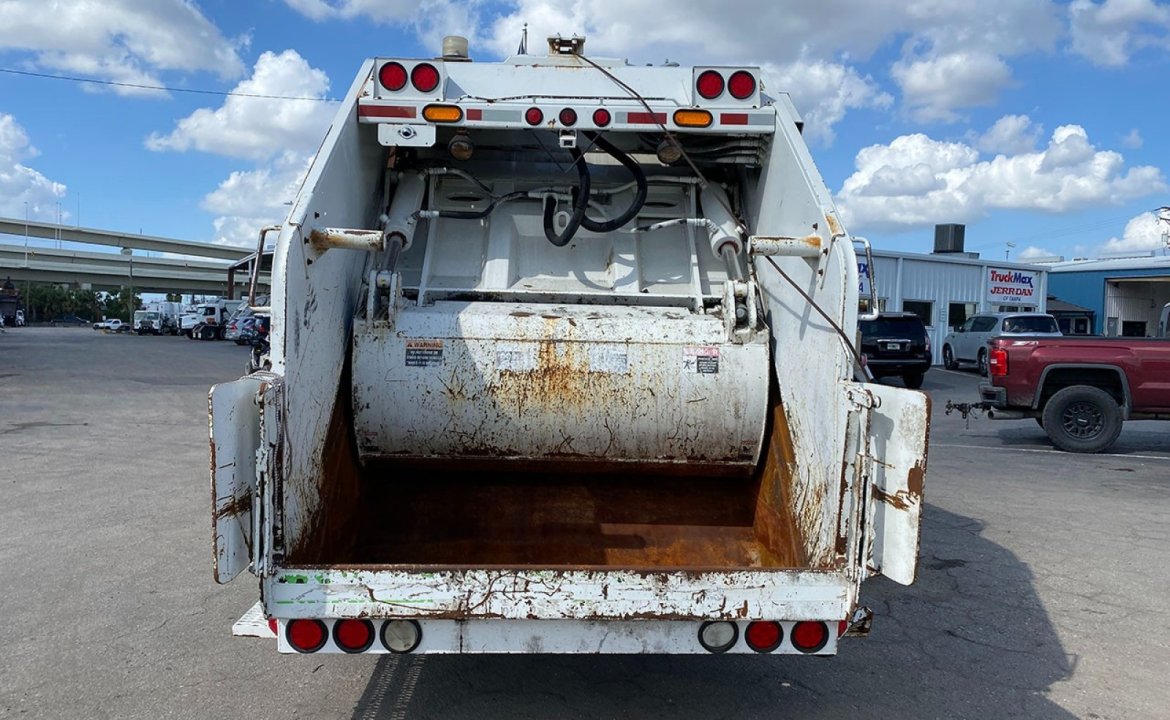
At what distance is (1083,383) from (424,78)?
31.9 feet

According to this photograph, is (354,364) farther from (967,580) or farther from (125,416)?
(125,416)

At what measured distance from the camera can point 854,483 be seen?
118 inches

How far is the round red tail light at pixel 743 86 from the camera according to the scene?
13.7 ft

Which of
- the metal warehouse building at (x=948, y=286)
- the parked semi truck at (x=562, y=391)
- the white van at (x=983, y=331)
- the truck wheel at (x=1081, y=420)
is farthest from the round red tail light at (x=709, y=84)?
the metal warehouse building at (x=948, y=286)

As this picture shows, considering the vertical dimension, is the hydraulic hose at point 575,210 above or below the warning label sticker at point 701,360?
above

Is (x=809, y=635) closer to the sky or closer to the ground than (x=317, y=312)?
closer to the ground

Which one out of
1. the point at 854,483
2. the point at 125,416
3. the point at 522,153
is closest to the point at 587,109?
the point at 522,153

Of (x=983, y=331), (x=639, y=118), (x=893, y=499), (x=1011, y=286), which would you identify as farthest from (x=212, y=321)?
(x=893, y=499)

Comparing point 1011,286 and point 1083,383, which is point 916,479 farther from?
point 1011,286

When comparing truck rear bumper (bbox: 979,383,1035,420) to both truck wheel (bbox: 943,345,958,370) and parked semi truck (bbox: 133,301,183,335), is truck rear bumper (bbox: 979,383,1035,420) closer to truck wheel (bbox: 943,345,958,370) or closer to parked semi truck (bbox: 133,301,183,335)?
truck wheel (bbox: 943,345,958,370)

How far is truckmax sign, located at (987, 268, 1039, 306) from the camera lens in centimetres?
2953

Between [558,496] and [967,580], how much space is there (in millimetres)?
2734

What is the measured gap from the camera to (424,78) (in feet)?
13.8

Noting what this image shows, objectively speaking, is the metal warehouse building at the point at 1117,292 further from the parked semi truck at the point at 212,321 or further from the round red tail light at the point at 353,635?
the parked semi truck at the point at 212,321
